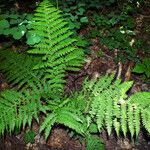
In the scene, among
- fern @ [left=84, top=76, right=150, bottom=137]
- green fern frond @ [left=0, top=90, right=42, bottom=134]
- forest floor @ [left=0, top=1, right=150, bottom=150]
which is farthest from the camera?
forest floor @ [left=0, top=1, right=150, bottom=150]

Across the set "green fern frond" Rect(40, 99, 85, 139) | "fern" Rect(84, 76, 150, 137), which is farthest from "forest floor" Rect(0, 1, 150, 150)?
"fern" Rect(84, 76, 150, 137)

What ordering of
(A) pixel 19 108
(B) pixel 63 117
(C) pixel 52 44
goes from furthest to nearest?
(C) pixel 52 44
(A) pixel 19 108
(B) pixel 63 117

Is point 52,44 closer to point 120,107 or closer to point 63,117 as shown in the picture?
point 63,117

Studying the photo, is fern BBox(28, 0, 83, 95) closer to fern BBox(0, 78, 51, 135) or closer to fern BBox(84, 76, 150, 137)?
fern BBox(0, 78, 51, 135)

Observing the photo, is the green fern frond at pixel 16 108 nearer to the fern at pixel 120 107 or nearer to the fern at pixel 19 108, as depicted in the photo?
the fern at pixel 19 108

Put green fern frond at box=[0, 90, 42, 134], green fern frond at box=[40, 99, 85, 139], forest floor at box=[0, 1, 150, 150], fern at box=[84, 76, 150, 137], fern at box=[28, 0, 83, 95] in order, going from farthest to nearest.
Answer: forest floor at box=[0, 1, 150, 150]
fern at box=[28, 0, 83, 95]
green fern frond at box=[0, 90, 42, 134]
green fern frond at box=[40, 99, 85, 139]
fern at box=[84, 76, 150, 137]

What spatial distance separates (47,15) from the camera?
3.49m

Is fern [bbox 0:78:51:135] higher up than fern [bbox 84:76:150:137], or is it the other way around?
fern [bbox 84:76:150:137]

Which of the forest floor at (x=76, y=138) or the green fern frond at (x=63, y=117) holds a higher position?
the green fern frond at (x=63, y=117)

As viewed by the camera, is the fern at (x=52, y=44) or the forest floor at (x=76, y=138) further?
the forest floor at (x=76, y=138)

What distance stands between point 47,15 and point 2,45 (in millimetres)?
1336

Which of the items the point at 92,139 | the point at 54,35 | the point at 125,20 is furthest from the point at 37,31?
the point at 125,20

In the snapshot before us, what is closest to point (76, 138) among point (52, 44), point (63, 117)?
point (63, 117)

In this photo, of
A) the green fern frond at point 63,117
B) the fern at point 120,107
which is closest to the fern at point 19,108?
the green fern frond at point 63,117
